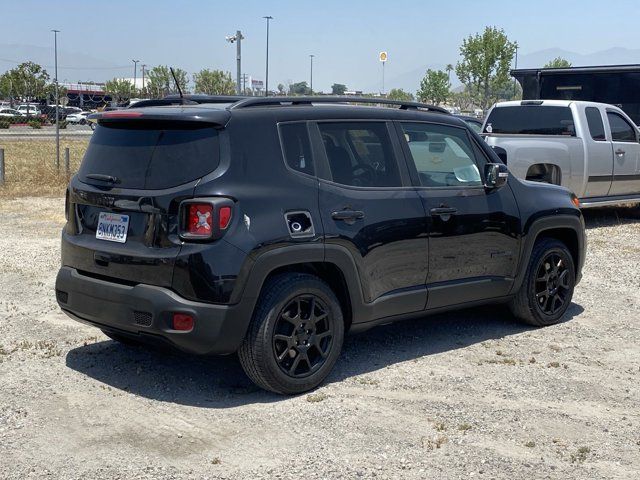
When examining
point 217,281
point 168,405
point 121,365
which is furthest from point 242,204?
point 121,365

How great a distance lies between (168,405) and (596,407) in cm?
268

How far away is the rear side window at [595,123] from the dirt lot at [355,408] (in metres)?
6.18

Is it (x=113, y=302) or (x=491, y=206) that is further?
(x=491, y=206)

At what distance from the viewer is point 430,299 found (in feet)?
20.2

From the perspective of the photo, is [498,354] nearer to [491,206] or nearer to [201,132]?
[491,206]

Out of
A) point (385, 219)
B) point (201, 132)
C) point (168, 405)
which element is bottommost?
point (168, 405)

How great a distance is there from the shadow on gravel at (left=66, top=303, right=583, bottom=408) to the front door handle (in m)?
1.11

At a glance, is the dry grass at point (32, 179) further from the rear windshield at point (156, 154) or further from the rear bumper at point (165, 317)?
the rear bumper at point (165, 317)

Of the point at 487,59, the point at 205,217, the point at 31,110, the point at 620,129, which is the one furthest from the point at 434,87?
the point at 205,217

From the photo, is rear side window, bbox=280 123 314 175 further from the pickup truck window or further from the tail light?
the pickup truck window

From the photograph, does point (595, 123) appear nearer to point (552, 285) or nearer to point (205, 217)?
point (552, 285)

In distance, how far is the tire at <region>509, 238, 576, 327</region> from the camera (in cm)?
705

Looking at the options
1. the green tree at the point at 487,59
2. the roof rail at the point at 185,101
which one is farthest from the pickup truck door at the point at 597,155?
the green tree at the point at 487,59

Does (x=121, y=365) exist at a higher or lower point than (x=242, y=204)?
lower
